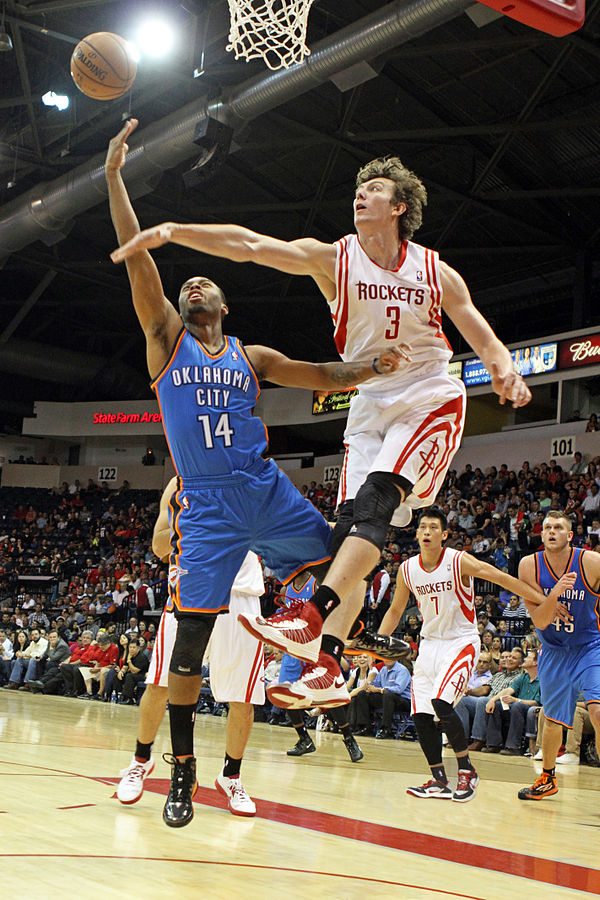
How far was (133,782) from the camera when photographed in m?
5.32

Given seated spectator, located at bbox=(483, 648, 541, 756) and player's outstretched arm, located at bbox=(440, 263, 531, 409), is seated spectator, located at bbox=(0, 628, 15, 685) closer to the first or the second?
seated spectator, located at bbox=(483, 648, 541, 756)

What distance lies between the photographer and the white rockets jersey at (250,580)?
5848 mm

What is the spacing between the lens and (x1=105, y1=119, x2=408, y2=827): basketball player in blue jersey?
432 centimetres

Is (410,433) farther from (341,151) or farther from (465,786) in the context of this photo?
(341,151)

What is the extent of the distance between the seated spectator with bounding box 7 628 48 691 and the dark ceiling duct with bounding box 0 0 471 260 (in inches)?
371

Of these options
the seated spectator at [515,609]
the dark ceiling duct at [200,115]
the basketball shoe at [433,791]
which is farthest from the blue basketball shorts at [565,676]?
the dark ceiling duct at [200,115]

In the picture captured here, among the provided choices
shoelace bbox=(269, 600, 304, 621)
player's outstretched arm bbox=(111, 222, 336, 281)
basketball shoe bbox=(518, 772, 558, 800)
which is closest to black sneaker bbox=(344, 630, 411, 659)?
shoelace bbox=(269, 600, 304, 621)

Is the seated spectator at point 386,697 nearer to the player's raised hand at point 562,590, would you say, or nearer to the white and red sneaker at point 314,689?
the player's raised hand at point 562,590

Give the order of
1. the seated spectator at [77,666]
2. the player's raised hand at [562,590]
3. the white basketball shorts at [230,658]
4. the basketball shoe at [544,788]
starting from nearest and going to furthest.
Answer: the white basketball shorts at [230,658] → the player's raised hand at [562,590] → the basketball shoe at [544,788] → the seated spectator at [77,666]

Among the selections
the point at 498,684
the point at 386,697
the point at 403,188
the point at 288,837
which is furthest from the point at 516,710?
the point at 403,188

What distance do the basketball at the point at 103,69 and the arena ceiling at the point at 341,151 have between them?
7117mm

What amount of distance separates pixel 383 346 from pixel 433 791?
3977 millimetres

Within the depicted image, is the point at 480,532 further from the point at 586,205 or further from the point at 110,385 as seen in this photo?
the point at 110,385

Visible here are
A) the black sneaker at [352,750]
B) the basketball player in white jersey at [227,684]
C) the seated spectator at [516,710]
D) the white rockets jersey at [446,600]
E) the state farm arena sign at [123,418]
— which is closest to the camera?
the basketball player in white jersey at [227,684]
